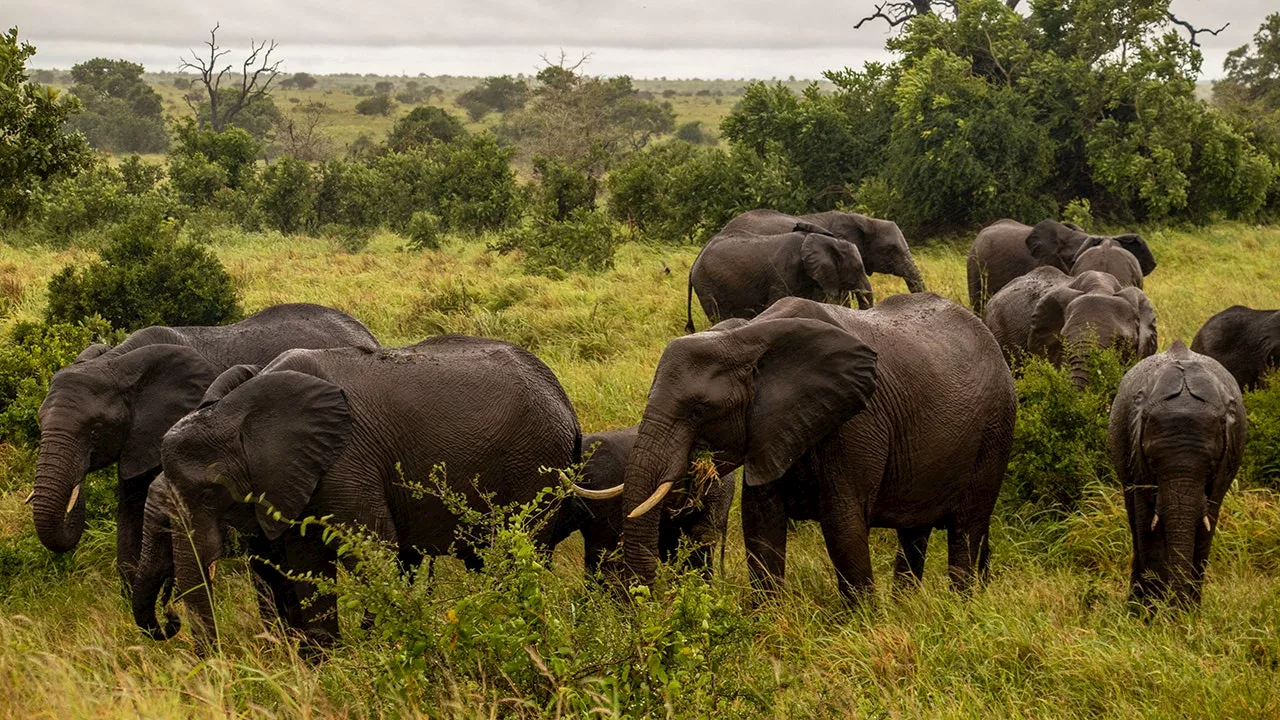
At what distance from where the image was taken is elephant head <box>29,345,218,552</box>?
586cm

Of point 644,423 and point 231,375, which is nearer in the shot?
point 644,423

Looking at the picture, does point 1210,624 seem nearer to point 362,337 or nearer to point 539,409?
point 539,409

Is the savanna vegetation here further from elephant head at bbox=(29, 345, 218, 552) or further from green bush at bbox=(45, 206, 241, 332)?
elephant head at bbox=(29, 345, 218, 552)

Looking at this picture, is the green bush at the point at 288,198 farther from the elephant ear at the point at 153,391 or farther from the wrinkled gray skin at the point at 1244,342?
the wrinkled gray skin at the point at 1244,342

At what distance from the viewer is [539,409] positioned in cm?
626

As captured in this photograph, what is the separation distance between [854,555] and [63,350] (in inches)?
245

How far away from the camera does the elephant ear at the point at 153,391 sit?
623 cm

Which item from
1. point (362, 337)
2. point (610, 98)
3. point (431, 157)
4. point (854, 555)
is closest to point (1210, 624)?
point (854, 555)

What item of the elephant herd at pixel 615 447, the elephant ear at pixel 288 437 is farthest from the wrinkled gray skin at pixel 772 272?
the elephant ear at pixel 288 437

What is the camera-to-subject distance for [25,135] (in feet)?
29.3

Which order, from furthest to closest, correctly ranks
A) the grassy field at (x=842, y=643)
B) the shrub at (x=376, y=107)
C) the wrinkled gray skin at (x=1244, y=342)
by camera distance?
1. the shrub at (x=376, y=107)
2. the wrinkled gray skin at (x=1244, y=342)
3. the grassy field at (x=842, y=643)

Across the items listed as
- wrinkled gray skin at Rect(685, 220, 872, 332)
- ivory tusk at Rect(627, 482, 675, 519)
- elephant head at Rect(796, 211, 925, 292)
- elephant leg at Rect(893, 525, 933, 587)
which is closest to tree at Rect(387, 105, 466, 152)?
elephant head at Rect(796, 211, 925, 292)

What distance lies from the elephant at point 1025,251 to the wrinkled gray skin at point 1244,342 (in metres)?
3.61

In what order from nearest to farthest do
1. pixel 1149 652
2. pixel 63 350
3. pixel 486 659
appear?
pixel 486 659 → pixel 1149 652 → pixel 63 350
